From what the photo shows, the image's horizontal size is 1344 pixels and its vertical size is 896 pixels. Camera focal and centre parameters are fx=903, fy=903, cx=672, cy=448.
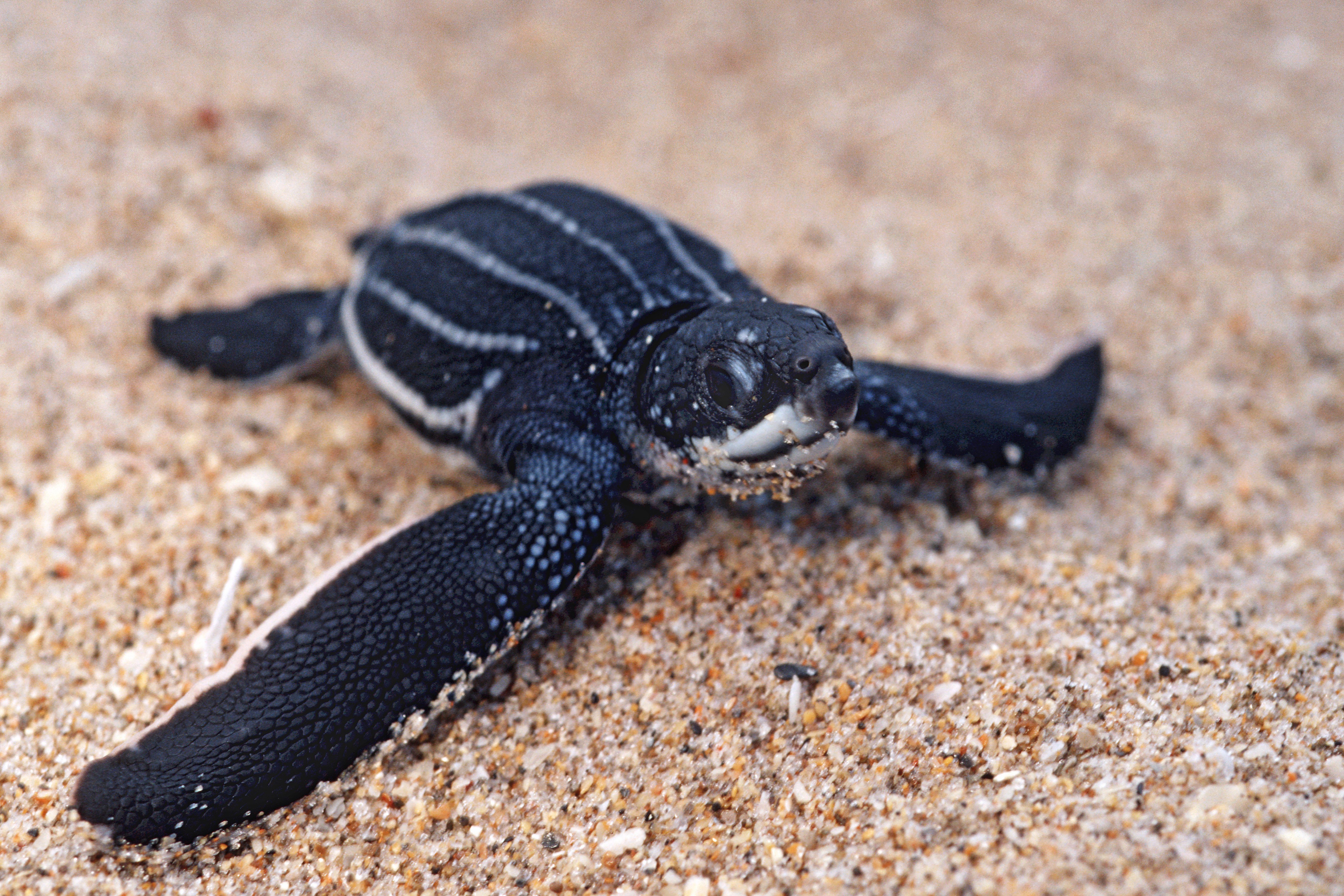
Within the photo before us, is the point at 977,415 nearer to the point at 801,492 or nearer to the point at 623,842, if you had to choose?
the point at 801,492

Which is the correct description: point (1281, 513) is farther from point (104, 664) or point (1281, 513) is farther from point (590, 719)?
point (104, 664)

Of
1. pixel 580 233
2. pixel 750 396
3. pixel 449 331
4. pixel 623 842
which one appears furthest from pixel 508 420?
pixel 623 842

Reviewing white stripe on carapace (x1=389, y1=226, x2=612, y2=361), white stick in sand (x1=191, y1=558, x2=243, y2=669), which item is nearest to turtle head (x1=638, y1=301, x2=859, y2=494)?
white stripe on carapace (x1=389, y1=226, x2=612, y2=361)

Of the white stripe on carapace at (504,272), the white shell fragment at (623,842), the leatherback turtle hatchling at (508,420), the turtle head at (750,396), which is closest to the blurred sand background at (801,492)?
the white shell fragment at (623,842)

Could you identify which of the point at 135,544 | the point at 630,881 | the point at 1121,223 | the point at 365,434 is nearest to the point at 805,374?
the point at 630,881

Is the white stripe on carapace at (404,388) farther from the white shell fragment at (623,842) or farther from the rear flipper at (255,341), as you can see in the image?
the white shell fragment at (623,842)

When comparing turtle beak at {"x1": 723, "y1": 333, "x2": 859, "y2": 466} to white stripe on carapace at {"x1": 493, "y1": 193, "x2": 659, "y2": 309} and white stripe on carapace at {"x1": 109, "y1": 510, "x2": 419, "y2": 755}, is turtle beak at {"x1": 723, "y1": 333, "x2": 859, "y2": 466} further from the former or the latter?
white stripe on carapace at {"x1": 109, "y1": 510, "x2": 419, "y2": 755}
